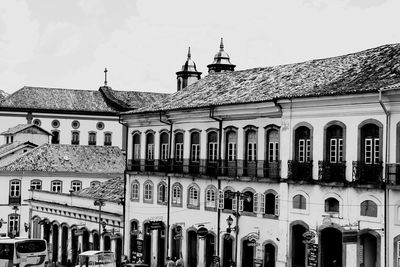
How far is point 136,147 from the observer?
50156 mm

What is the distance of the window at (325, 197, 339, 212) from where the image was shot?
34.7 metres

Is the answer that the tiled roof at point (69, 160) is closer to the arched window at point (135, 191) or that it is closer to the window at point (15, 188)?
the window at point (15, 188)

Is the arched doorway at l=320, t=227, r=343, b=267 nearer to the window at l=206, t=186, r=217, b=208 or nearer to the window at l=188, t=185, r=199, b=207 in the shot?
the window at l=206, t=186, r=217, b=208

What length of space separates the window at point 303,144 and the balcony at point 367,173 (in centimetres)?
306

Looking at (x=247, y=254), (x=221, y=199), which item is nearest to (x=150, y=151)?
(x=221, y=199)

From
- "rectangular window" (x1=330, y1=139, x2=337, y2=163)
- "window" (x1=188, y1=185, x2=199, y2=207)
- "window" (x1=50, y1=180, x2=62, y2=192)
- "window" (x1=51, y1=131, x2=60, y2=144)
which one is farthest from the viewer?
"window" (x1=51, y1=131, x2=60, y2=144)

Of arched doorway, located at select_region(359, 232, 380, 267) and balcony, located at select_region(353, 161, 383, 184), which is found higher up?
balcony, located at select_region(353, 161, 383, 184)

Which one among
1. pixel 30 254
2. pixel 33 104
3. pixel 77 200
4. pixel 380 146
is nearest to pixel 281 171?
pixel 380 146

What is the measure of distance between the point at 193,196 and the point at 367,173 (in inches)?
529

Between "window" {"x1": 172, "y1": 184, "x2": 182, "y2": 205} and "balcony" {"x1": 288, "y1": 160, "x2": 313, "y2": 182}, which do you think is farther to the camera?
"window" {"x1": 172, "y1": 184, "x2": 182, "y2": 205}

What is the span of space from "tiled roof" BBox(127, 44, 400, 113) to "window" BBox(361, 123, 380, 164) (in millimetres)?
1688

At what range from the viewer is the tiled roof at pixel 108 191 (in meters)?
53.3

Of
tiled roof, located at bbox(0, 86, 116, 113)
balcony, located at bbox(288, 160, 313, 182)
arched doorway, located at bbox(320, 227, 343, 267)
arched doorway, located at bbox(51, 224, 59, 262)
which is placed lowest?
arched doorway, located at bbox(51, 224, 59, 262)

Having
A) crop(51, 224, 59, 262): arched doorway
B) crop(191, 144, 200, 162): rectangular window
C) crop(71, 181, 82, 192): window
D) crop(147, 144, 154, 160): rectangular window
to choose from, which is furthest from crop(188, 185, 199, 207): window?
crop(71, 181, 82, 192): window
